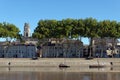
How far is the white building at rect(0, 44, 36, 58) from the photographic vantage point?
151 metres

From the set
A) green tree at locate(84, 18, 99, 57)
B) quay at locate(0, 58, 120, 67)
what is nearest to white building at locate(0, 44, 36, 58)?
green tree at locate(84, 18, 99, 57)

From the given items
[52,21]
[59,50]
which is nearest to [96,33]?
[52,21]

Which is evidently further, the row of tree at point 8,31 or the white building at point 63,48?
the white building at point 63,48

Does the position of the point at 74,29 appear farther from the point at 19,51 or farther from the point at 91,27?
the point at 19,51

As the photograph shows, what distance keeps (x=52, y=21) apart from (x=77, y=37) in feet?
32.5

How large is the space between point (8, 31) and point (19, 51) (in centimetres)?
1879

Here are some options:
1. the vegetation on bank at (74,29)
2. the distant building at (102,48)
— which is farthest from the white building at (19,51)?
the distant building at (102,48)

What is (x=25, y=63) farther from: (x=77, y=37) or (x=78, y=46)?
(x=78, y=46)

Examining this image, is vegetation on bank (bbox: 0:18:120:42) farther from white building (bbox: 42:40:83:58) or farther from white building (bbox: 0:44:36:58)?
white building (bbox: 0:44:36:58)

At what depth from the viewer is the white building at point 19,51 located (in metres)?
151

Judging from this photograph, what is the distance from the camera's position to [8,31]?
137 m

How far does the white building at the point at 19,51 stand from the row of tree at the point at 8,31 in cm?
1224

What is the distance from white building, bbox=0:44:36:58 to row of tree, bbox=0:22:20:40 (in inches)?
482

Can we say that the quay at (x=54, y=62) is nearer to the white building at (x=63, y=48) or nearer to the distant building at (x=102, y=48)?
the white building at (x=63, y=48)
